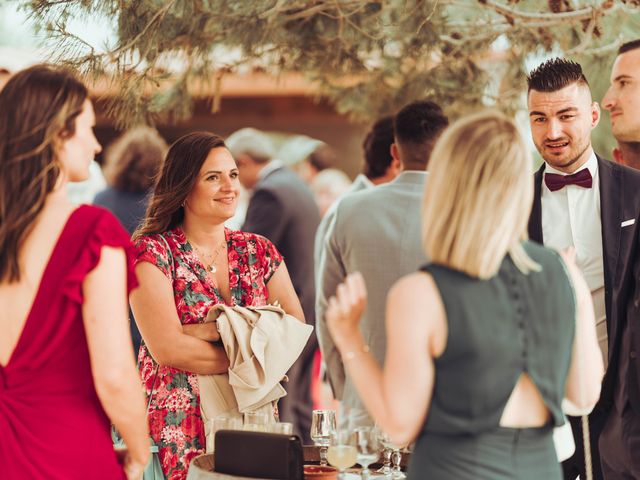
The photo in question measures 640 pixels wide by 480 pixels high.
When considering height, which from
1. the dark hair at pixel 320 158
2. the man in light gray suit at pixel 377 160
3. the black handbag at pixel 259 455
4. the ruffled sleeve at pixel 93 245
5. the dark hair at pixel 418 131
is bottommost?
the black handbag at pixel 259 455

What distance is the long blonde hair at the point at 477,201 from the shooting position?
6.29 feet

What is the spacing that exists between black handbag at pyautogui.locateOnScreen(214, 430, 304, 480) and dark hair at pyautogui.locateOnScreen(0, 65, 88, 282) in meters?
0.74

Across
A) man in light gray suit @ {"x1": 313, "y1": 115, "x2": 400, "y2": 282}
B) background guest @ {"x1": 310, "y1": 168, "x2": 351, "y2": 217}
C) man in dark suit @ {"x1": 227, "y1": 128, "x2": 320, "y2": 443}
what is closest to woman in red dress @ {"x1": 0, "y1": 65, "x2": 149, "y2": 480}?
man in light gray suit @ {"x1": 313, "y1": 115, "x2": 400, "y2": 282}

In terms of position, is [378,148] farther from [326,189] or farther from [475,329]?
[326,189]

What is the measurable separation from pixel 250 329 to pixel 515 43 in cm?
201

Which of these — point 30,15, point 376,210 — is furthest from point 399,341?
Result: point 30,15

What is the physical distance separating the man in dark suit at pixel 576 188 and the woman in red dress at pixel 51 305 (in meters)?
1.68

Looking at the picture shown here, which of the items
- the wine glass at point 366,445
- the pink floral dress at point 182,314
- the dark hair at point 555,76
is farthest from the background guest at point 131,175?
the wine glass at point 366,445

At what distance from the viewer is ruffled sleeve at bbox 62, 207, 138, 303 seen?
2.08 meters

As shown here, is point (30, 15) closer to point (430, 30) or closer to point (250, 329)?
point (250, 329)

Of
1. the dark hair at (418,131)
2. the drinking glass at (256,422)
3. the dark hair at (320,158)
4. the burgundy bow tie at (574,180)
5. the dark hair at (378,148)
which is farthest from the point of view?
the dark hair at (320,158)

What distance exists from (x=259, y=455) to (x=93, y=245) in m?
0.74

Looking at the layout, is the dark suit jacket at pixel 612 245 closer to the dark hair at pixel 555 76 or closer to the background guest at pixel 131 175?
the dark hair at pixel 555 76

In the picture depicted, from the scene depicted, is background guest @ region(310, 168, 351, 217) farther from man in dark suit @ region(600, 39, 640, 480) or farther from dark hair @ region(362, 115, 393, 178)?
man in dark suit @ region(600, 39, 640, 480)
